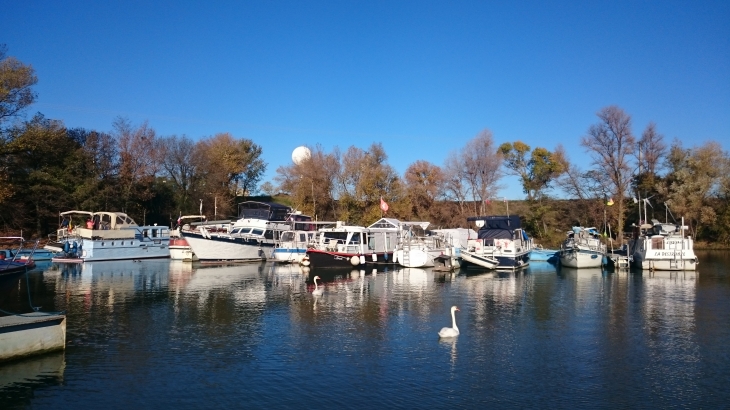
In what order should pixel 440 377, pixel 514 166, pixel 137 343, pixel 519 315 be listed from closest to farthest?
pixel 440 377 < pixel 137 343 < pixel 519 315 < pixel 514 166

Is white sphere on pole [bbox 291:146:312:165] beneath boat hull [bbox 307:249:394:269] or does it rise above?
above

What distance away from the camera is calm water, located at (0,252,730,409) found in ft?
41.2

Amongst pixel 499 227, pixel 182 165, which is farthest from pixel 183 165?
pixel 499 227

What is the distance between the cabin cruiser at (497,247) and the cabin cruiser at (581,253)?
10.4 ft

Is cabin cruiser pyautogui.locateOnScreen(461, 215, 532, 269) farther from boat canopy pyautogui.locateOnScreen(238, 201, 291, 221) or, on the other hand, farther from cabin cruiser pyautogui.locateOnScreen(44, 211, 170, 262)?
cabin cruiser pyautogui.locateOnScreen(44, 211, 170, 262)

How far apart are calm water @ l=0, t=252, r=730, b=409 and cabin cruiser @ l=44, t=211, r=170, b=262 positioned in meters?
15.5

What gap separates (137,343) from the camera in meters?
17.0

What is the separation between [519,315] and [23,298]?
69.3 feet

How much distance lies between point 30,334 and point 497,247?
33.3 metres

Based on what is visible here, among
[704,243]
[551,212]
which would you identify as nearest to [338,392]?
[551,212]

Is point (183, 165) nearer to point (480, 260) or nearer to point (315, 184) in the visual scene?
point (315, 184)

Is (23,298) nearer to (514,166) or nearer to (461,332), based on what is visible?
(461,332)

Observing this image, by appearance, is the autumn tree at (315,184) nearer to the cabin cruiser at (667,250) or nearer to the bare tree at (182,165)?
the bare tree at (182,165)

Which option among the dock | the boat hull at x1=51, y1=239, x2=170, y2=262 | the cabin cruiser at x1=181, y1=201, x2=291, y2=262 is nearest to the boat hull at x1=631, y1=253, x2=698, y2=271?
the cabin cruiser at x1=181, y1=201, x2=291, y2=262
